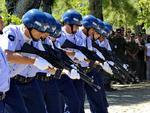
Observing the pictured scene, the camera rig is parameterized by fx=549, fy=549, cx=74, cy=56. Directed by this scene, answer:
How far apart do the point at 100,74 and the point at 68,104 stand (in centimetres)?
115

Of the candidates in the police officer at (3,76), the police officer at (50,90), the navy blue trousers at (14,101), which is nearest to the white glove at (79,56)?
the police officer at (50,90)

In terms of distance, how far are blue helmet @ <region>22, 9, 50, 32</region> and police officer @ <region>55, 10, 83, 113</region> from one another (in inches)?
50.6

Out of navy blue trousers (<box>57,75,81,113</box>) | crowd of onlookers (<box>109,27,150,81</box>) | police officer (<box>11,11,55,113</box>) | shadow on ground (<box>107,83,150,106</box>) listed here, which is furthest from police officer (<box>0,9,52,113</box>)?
crowd of onlookers (<box>109,27,150,81</box>)

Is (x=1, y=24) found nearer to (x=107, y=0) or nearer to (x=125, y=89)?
(x=125, y=89)

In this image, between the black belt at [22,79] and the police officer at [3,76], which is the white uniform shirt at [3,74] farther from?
the black belt at [22,79]

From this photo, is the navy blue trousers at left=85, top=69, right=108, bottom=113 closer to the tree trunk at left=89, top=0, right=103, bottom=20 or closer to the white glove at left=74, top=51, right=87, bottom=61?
the white glove at left=74, top=51, right=87, bottom=61

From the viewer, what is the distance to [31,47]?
660 cm

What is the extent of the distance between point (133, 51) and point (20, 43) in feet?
36.8

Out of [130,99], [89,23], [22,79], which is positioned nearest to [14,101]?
[22,79]

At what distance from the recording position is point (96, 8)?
16234 mm

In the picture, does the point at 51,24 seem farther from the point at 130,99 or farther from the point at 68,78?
the point at 130,99

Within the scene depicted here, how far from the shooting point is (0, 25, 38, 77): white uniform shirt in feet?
21.0

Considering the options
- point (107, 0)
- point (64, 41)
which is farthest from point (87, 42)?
point (107, 0)

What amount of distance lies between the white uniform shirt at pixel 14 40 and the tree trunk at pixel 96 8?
9583mm
